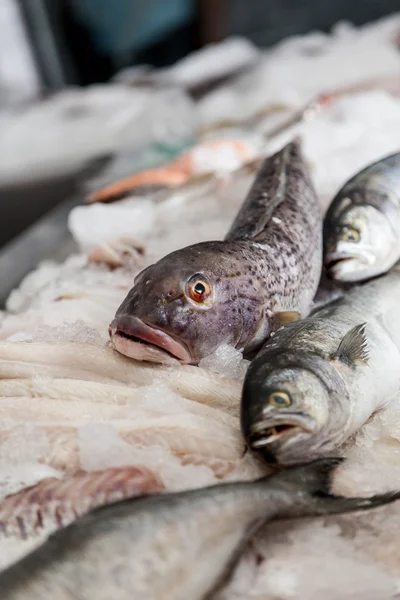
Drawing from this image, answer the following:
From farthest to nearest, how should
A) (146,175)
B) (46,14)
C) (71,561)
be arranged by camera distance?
(46,14)
(146,175)
(71,561)

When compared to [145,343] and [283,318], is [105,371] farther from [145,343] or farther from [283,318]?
[283,318]

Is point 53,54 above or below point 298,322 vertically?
above

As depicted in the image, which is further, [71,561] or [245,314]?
[245,314]

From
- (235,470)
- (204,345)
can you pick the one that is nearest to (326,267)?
(204,345)

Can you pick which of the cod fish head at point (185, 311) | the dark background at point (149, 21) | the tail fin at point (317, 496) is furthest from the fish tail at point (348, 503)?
the dark background at point (149, 21)

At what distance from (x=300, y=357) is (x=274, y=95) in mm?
3611

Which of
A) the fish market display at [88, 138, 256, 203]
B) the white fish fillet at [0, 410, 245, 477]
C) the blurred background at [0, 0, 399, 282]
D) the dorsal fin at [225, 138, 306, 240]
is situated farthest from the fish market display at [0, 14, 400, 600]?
the blurred background at [0, 0, 399, 282]

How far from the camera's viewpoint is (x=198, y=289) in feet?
4.17

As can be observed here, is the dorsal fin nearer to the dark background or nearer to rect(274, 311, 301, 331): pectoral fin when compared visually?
rect(274, 311, 301, 331): pectoral fin

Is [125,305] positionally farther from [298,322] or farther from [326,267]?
[326,267]

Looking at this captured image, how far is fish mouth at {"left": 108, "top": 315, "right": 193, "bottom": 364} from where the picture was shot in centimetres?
123

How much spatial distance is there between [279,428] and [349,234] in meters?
0.80

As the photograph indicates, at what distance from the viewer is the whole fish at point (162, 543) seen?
2.66ft

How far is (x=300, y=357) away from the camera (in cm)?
113
